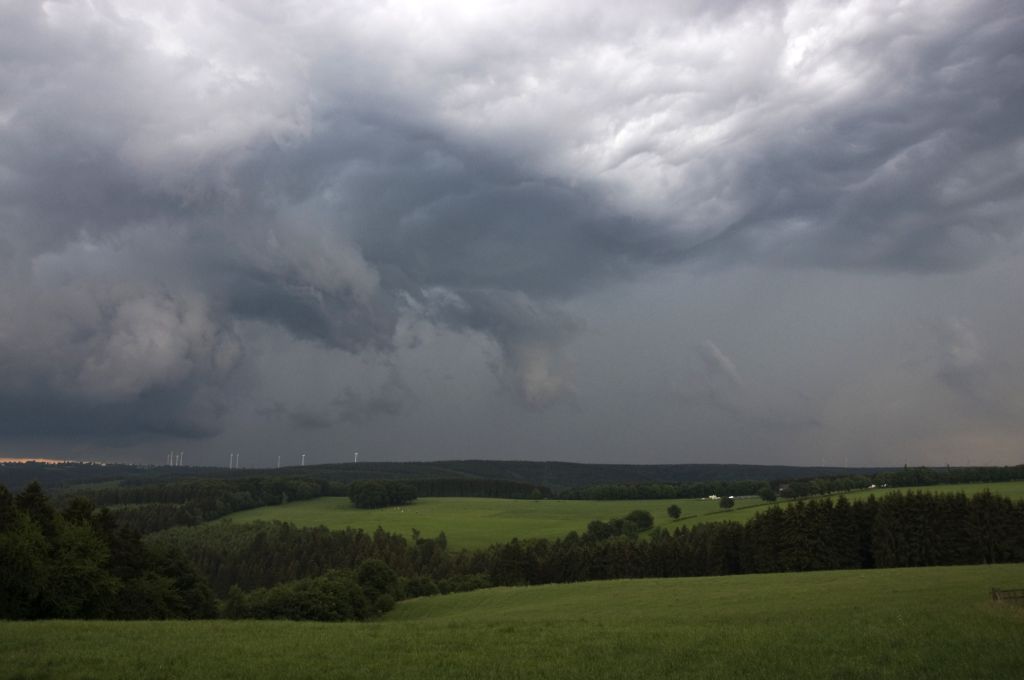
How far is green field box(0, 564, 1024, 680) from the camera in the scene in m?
21.3

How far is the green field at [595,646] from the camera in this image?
2131 cm

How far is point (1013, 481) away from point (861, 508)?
10506 centimetres

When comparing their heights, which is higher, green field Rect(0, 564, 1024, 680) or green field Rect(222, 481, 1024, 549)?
green field Rect(0, 564, 1024, 680)

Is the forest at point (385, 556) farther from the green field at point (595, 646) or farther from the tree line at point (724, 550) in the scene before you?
the green field at point (595, 646)

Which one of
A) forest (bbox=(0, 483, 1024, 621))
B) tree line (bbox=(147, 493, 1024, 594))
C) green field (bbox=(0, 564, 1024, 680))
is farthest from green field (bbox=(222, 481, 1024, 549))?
green field (bbox=(0, 564, 1024, 680))

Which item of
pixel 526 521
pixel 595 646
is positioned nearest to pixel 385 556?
pixel 526 521

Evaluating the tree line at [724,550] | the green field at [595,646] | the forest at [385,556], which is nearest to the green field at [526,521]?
the forest at [385,556]

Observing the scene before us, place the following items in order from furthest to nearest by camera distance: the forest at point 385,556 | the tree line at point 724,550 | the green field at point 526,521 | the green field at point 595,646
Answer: the green field at point 526,521
the tree line at point 724,550
the forest at point 385,556
the green field at point 595,646

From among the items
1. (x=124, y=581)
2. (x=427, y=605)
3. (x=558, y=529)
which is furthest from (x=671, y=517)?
(x=124, y=581)

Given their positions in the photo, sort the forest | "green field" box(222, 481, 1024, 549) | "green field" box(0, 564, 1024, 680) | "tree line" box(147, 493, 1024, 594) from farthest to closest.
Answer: "green field" box(222, 481, 1024, 549) → "tree line" box(147, 493, 1024, 594) → the forest → "green field" box(0, 564, 1024, 680)

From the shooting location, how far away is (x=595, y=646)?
25391mm

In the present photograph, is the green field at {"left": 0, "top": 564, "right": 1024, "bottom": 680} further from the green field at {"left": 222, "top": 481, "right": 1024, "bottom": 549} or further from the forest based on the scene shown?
the green field at {"left": 222, "top": 481, "right": 1024, "bottom": 549}

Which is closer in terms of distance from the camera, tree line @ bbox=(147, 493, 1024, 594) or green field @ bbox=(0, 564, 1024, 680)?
green field @ bbox=(0, 564, 1024, 680)

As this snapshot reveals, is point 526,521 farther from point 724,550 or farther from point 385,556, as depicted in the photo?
point 724,550
